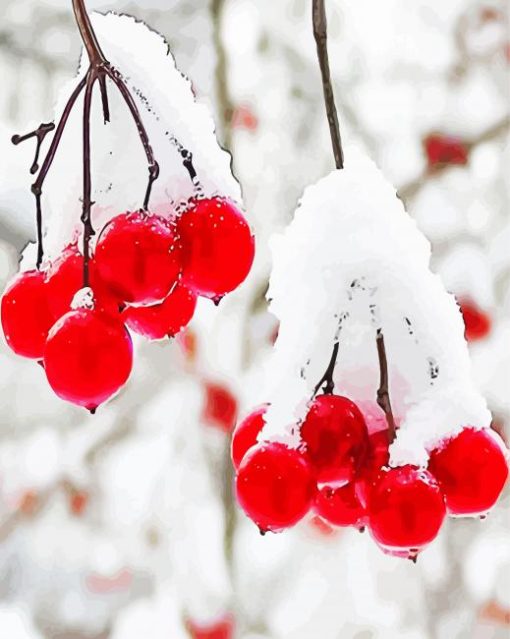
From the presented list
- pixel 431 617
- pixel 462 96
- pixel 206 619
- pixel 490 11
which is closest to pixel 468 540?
pixel 431 617

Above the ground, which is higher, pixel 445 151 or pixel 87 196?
pixel 87 196

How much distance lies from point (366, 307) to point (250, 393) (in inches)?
35.6

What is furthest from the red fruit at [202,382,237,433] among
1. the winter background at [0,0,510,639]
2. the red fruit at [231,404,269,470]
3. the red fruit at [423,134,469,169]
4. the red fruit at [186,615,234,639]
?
the red fruit at [231,404,269,470]

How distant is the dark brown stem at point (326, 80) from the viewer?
0.38m

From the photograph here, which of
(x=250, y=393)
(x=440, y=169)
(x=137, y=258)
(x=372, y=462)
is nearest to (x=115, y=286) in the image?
(x=137, y=258)

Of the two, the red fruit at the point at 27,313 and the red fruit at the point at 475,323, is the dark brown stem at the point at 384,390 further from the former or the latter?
the red fruit at the point at 475,323

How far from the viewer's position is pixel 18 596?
4.61 feet

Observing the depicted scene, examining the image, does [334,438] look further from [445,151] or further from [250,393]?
[445,151]

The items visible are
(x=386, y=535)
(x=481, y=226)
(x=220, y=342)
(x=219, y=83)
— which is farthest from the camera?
(x=481, y=226)

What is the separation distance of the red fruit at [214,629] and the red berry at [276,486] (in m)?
1.00

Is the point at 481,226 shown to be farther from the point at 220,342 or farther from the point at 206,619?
the point at 206,619

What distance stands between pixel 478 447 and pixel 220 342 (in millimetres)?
962

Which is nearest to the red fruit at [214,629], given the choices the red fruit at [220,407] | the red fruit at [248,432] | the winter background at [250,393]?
the winter background at [250,393]

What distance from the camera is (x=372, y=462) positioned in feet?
1.35
